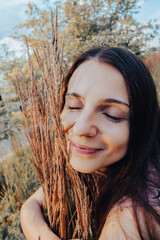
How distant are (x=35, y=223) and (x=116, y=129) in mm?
890

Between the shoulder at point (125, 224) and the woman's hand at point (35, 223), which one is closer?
the shoulder at point (125, 224)

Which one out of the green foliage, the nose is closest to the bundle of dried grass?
the nose

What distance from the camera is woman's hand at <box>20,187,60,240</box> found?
1163 millimetres

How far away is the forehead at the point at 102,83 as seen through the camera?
0.91 metres

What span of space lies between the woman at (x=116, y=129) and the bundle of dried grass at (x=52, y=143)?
2.9 inches

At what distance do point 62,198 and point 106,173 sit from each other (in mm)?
355

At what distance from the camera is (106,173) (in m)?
1.26

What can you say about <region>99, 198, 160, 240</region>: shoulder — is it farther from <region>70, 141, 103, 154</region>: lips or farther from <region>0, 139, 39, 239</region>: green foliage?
<region>0, 139, 39, 239</region>: green foliage

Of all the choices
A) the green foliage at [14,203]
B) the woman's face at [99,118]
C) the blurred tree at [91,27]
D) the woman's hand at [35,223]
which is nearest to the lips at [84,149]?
the woman's face at [99,118]

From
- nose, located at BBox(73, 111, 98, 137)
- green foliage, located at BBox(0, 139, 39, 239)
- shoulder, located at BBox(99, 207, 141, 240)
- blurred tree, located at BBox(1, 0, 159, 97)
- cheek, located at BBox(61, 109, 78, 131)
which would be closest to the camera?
shoulder, located at BBox(99, 207, 141, 240)

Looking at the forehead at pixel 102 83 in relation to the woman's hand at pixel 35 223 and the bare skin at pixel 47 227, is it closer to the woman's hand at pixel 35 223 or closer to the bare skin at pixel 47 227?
the bare skin at pixel 47 227

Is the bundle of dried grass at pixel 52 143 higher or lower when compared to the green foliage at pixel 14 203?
higher

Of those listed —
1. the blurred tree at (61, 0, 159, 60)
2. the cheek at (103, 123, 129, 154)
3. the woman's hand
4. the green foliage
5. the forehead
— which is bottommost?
the green foliage

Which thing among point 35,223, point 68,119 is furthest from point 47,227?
point 68,119
